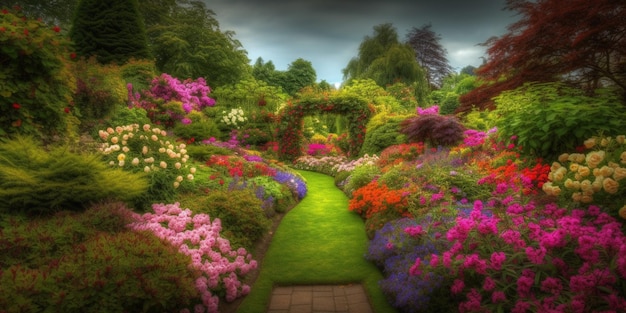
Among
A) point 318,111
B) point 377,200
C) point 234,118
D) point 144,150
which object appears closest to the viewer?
point 144,150

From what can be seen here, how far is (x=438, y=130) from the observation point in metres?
9.64

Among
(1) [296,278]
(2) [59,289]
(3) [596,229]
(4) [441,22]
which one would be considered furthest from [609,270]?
(4) [441,22]

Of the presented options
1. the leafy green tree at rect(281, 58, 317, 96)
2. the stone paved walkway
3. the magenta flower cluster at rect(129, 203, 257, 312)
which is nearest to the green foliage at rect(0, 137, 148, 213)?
the magenta flower cluster at rect(129, 203, 257, 312)

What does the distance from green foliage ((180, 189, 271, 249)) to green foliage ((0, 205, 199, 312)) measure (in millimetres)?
1563

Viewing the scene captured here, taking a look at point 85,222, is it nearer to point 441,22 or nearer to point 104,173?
point 104,173

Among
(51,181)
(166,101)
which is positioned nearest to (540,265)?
(51,181)

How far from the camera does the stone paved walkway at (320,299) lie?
12.8ft

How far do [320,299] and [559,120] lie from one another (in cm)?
402

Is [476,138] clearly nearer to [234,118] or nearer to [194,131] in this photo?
[194,131]

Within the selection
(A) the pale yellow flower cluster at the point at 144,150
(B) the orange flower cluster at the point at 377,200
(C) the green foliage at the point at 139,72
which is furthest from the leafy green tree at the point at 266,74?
(A) the pale yellow flower cluster at the point at 144,150

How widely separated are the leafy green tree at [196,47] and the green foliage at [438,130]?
16.7 meters

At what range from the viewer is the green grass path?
4.33 m

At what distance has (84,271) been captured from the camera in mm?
2949

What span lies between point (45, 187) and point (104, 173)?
65cm
